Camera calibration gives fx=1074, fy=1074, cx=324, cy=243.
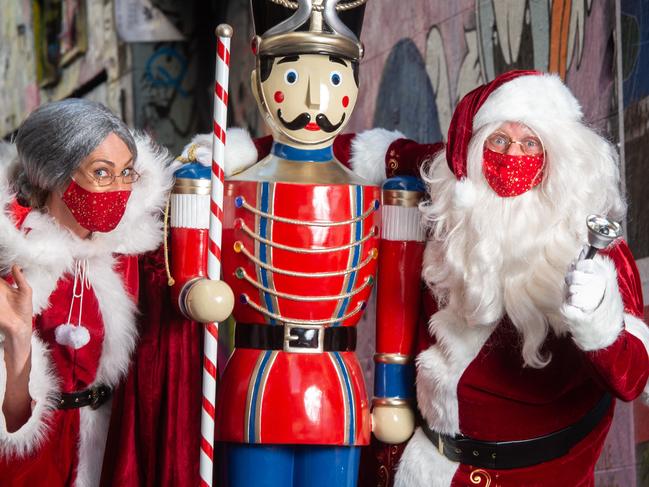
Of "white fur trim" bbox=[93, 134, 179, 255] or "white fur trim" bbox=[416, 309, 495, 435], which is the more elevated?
"white fur trim" bbox=[93, 134, 179, 255]

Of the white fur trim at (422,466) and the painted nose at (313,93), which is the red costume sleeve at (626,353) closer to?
the white fur trim at (422,466)

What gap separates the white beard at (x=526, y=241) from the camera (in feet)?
8.75

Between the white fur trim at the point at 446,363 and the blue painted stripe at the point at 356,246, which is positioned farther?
the blue painted stripe at the point at 356,246

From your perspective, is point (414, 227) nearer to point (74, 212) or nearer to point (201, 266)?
point (201, 266)

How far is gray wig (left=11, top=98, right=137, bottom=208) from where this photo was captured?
9.27 ft

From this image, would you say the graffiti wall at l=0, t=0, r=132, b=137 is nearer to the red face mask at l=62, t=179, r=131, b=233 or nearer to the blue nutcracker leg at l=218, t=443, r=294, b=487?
the red face mask at l=62, t=179, r=131, b=233

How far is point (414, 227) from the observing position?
2.92 meters

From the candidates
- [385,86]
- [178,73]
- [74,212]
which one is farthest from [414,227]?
[178,73]

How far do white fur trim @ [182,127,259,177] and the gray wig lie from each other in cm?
20

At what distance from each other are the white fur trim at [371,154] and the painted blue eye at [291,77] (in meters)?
0.36

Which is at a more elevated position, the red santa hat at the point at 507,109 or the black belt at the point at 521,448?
the red santa hat at the point at 507,109

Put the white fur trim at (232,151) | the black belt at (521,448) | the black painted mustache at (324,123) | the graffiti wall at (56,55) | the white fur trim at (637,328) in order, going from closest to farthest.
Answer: the white fur trim at (637,328) < the black belt at (521,448) < the black painted mustache at (324,123) < the white fur trim at (232,151) < the graffiti wall at (56,55)


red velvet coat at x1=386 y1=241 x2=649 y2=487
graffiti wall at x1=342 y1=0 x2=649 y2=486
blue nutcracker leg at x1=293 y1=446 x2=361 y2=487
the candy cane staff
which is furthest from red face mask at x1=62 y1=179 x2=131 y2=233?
graffiti wall at x1=342 y1=0 x2=649 y2=486

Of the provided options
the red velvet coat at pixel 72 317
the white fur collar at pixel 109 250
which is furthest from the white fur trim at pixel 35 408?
the white fur collar at pixel 109 250
